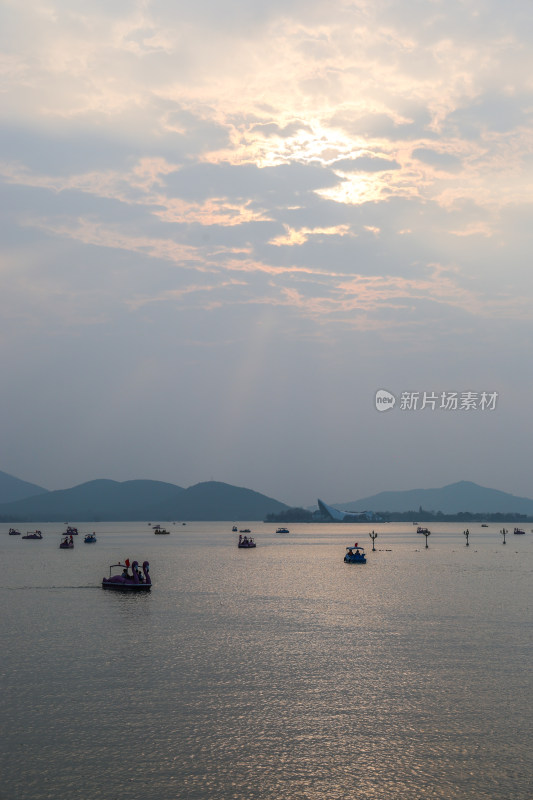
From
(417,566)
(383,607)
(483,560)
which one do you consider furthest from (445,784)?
(483,560)

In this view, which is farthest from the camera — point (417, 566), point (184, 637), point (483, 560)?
point (483, 560)

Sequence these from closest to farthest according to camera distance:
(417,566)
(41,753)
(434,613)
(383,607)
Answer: (41,753)
(434,613)
(383,607)
(417,566)

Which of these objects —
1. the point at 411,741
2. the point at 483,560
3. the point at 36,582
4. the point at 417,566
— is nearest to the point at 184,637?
the point at 411,741

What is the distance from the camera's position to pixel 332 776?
30.4 metres

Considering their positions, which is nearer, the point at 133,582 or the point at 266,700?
the point at 266,700

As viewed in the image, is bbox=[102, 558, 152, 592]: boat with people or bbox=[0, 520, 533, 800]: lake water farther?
bbox=[102, 558, 152, 592]: boat with people

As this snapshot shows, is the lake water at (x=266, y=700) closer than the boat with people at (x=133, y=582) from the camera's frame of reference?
Yes

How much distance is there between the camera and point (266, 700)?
137ft

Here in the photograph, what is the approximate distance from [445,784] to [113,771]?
1373cm

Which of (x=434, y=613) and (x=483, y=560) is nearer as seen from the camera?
(x=434, y=613)

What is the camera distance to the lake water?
98.9ft

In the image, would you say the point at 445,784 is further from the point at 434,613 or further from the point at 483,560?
the point at 483,560

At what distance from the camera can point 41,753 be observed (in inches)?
1293

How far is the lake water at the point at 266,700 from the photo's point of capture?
3014cm
